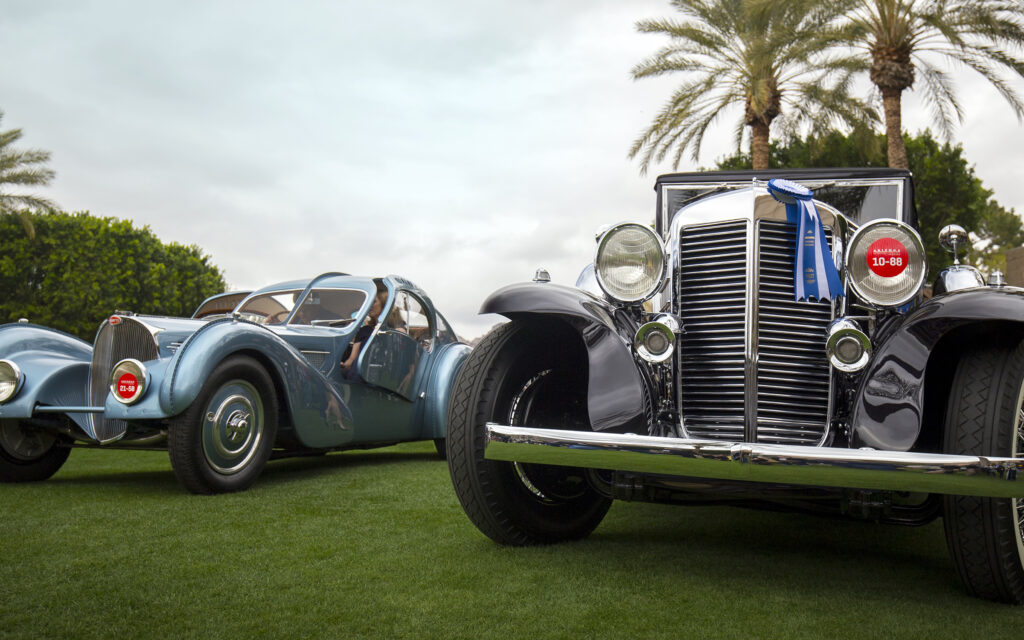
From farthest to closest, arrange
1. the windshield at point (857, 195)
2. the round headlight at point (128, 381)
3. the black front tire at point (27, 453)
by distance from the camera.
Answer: the black front tire at point (27, 453) < the round headlight at point (128, 381) < the windshield at point (857, 195)

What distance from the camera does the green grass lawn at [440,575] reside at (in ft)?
7.84

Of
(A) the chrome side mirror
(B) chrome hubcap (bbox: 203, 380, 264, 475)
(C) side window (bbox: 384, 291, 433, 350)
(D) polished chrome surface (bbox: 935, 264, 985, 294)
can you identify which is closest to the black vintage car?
(D) polished chrome surface (bbox: 935, 264, 985, 294)

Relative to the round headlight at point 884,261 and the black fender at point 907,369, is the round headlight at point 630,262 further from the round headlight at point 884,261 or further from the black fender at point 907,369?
the black fender at point 907,369

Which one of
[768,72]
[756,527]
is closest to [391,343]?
[756,527]

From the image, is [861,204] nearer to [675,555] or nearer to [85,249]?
[675,555]

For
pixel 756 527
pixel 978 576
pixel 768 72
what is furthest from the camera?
pixel 768 72

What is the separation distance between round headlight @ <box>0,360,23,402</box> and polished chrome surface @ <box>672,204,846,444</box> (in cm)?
452

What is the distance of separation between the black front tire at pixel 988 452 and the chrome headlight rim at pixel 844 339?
31 centimetres

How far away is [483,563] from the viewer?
311 cm

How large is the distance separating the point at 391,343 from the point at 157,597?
13.3 feet

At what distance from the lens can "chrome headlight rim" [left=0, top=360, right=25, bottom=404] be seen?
5.17 meters

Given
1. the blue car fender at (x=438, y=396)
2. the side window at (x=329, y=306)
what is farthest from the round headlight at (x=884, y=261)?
the side window at (x=329, y=306)

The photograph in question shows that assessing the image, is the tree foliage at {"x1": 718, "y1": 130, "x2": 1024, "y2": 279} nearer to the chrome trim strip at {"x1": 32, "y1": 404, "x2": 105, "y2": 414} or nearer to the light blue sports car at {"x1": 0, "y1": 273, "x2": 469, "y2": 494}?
the light blue sports car at {"x1": 0, "y1": 273, "x2": 469, "y2": 494}

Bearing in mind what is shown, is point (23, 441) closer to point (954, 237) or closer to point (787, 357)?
point (787, 357)
